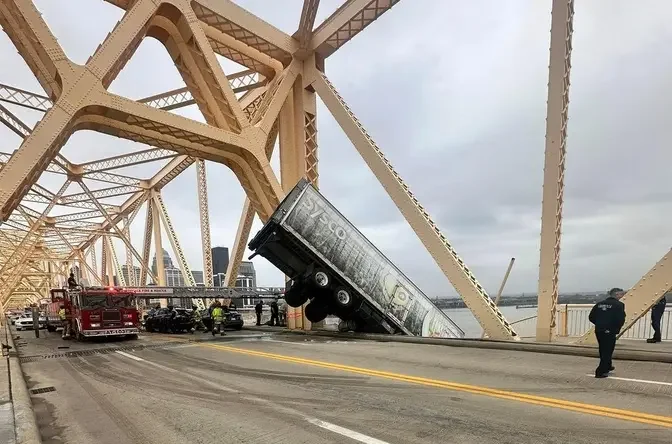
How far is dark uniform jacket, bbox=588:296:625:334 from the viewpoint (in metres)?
6.48

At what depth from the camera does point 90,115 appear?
518 inches

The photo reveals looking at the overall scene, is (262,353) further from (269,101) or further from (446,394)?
(269,101)

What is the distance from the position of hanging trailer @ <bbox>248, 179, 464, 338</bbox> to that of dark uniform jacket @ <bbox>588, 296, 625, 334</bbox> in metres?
7.39

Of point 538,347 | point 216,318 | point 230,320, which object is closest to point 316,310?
point 216,318

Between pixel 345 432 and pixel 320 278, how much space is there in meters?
8.75

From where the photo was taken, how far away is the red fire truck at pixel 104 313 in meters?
17.3

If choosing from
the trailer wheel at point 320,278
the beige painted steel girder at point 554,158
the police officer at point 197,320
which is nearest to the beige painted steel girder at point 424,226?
the beige painted steel girder at point 554,158

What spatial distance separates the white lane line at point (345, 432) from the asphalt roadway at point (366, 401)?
13mm

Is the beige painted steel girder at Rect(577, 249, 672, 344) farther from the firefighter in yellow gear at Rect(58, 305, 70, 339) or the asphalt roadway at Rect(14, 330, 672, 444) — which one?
the firefighter in yellow gear at Rect(58, 305, 70, 339)

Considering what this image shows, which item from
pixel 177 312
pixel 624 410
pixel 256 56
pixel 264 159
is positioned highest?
pixel 256 56

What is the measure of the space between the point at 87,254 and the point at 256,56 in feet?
220

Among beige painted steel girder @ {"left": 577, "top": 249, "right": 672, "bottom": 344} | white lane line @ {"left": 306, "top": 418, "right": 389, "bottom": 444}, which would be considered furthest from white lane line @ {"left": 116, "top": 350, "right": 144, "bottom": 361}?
beige painted steel girder @ {"left": 577, "top": 249, "right": 672, "bottom": 344}

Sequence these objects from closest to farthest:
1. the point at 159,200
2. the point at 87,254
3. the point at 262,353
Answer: the point at 262,353, the point at 159,200, the point at 87,254

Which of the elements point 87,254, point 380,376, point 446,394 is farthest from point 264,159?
point 87,254
